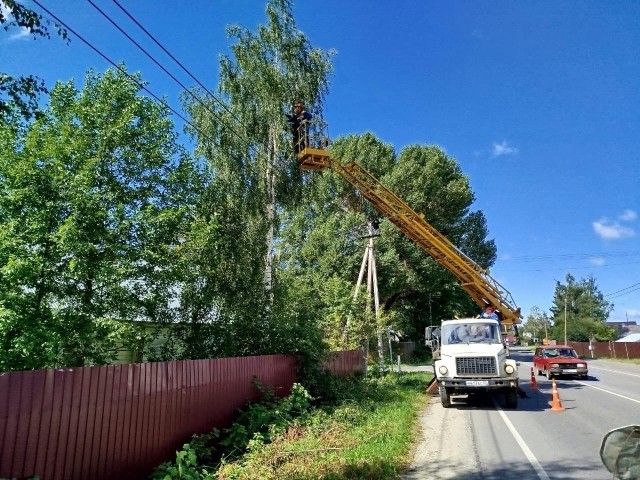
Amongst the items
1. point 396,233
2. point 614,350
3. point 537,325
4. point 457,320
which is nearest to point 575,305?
point 537,325

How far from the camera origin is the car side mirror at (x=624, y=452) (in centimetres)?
254

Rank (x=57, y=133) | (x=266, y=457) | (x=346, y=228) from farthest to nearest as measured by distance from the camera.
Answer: (x=346, y=228)
(x=57, y=133)
(x=266, y=457)

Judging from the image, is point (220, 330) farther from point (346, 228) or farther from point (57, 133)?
point (346, 228)

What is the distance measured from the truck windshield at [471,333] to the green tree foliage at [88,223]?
8.57m

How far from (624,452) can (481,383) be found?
1120 cm

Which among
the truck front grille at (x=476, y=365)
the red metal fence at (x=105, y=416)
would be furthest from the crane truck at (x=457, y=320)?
the red metal fence at (x=105, y=416)

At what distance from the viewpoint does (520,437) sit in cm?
930

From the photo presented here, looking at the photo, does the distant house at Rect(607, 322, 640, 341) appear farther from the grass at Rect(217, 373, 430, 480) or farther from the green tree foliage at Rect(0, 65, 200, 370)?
the green tree foliage at Rect(0, 65, 200, 370)

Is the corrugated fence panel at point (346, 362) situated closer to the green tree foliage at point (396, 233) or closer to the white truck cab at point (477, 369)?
the white truck cab at point (477, 369)

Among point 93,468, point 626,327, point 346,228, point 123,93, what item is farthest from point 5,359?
point 626,327

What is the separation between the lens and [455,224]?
42.5 meters

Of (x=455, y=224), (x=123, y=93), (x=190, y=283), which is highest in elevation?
(x=455, y=224)

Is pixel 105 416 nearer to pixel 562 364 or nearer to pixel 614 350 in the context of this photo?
pixel 562 364

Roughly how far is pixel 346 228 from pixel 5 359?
28600 millimetres
